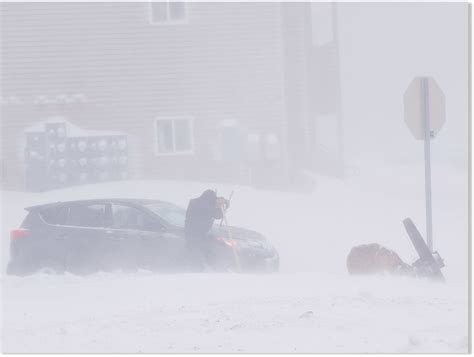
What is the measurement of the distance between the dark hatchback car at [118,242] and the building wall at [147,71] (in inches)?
407

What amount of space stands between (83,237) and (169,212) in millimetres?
1325

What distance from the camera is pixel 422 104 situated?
11695 millimetres

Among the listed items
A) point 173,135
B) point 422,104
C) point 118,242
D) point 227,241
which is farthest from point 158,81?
point 422,104

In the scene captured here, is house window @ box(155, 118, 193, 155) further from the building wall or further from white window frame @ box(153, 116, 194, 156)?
the building wall

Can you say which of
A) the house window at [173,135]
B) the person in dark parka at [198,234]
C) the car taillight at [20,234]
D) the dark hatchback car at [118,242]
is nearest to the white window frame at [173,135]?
the house window at [173,135]

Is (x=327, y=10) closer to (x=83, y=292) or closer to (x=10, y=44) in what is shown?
(x=10, y=44)

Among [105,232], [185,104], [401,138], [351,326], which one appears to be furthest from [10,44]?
[401,138]

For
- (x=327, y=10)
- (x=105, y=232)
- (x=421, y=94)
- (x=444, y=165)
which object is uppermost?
(x=327, y=10)

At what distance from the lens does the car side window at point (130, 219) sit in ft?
42.2

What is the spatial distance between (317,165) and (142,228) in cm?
1519

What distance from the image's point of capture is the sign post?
38.2 feet

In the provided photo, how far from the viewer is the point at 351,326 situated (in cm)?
838

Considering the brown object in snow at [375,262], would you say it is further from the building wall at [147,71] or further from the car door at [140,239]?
the building wall at [147,71]

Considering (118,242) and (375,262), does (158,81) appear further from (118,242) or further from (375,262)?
(375,262)
